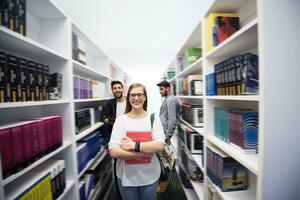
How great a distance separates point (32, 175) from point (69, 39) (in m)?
1.18

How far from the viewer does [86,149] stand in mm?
1904

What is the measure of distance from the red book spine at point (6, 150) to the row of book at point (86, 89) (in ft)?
2.93

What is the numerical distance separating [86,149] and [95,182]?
60 cm

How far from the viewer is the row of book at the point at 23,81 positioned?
87 centimetres

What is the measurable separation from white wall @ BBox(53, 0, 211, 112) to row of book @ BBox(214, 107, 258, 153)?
207 centimetres

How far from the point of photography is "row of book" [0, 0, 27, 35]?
0.86 meters

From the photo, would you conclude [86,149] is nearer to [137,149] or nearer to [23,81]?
[137,149]

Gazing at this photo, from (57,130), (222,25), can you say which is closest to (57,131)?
(57,130)

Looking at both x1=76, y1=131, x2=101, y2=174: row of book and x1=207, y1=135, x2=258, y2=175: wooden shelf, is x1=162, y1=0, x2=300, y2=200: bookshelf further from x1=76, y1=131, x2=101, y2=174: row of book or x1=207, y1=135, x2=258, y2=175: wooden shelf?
x1=76, y1=131, x2=101, y2=174: row of book

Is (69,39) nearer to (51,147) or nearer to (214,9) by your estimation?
(51,147)

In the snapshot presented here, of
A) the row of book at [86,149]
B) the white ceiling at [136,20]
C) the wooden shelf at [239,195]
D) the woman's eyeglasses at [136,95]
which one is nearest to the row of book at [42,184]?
the row of book at [86,149]

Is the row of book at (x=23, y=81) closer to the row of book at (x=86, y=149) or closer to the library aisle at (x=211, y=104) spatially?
the library aisle at (x=211, y=104)

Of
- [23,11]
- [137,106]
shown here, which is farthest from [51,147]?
[23,11]

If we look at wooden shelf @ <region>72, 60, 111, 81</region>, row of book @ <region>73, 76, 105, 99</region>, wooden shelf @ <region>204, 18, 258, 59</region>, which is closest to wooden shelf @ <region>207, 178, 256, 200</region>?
wooden shelf @ <region>204, 18, 258, 59</region>
